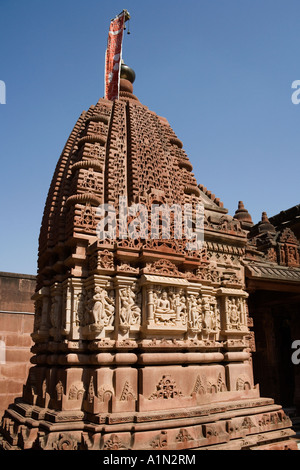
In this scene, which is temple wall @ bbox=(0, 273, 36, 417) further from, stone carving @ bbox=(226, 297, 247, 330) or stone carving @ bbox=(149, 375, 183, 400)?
stone carving @ bbox=(149, 375, 183, 400)

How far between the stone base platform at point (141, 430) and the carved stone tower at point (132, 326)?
0.7 inches

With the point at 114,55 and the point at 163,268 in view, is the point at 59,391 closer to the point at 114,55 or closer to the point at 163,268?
the point at 163,268

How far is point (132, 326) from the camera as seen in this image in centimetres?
603

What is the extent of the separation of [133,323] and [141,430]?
1.59 m

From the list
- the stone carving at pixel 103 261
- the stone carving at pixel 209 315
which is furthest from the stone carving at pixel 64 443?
the stone carving at pixel 209 315

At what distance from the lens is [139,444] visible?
5020 mm

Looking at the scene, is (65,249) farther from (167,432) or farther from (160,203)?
(167,432)

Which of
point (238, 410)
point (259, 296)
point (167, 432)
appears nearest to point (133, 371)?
point (167, 432)

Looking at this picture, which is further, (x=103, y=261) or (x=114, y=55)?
(x=114, y=55)

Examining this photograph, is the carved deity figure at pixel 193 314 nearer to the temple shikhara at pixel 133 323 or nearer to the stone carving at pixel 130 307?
the temple shikhara at pixel 133 323

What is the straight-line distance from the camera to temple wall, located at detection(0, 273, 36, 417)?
432 inches

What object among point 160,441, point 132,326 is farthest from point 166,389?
point 132,326

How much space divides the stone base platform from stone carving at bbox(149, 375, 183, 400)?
0.80ft

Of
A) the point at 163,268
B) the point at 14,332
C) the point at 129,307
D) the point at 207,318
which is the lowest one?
the point at 14,332
